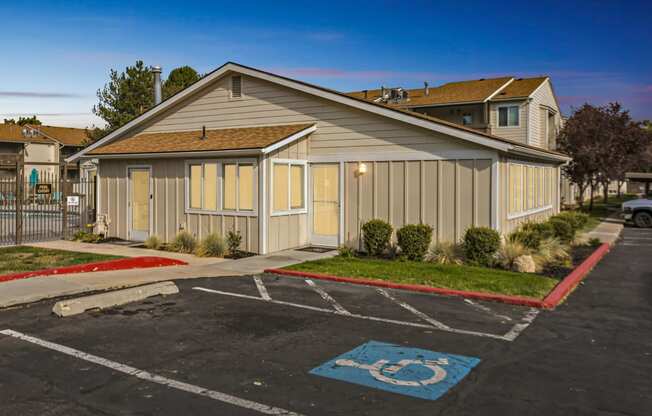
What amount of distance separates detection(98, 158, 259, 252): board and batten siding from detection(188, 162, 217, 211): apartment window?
0.86 feet

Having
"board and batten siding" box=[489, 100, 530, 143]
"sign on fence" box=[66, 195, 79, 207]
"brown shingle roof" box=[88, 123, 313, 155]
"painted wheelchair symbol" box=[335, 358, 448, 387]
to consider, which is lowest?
"painted wheelchair symbol" box=[335, 358, 448, 387]

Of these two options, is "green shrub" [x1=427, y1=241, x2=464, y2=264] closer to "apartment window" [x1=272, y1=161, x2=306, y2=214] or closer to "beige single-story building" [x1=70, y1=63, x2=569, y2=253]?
"beige single-story building" [x1=70, y1=63, x2=569, y2=253]

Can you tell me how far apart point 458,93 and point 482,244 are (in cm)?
2618

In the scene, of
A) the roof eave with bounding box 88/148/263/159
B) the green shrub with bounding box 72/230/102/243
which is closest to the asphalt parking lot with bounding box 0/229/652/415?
the roof eave with bounding box 88/148/263/159

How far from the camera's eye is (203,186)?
645 inches

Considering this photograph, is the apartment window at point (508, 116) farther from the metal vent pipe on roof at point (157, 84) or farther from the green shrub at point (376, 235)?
the green shrub at point (376, 235)

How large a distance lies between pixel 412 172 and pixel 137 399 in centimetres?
1066

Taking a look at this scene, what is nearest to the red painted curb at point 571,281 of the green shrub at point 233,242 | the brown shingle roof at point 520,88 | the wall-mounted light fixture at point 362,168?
the wall-mounted light fixture at point 362,168

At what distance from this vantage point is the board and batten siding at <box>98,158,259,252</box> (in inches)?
619

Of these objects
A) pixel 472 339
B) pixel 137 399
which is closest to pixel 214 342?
pixel 137 399

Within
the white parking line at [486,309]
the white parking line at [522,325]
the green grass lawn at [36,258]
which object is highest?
the green grass lawn at [36,258]

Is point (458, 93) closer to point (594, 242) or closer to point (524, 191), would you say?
point (594, 242)

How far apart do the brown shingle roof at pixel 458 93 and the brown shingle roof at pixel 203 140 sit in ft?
57.0

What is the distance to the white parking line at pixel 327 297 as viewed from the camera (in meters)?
9.18
